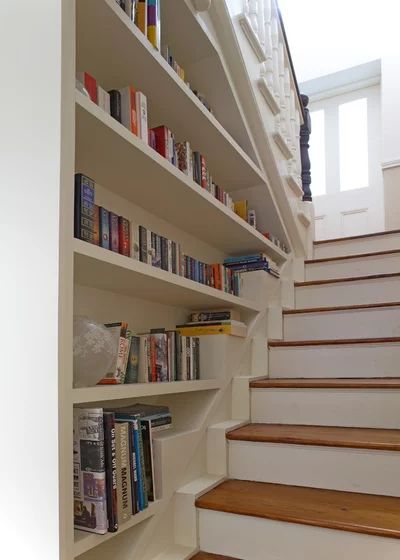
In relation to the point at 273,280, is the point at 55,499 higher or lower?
lower

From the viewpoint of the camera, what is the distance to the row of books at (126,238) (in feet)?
3.45

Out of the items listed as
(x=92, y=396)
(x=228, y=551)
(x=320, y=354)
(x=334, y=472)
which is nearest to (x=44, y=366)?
(x=92, y=396)

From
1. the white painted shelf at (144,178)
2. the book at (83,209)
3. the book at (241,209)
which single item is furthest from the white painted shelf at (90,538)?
the book at (241,209)

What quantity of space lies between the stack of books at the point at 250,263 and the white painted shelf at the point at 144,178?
0.35 ft

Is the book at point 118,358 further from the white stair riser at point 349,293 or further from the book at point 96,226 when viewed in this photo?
the white stair riser at point 349,293

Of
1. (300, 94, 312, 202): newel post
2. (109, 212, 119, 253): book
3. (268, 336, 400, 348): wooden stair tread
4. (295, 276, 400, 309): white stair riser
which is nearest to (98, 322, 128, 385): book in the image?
(109, 212, 119, 253): book

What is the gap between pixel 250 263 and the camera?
2.15m

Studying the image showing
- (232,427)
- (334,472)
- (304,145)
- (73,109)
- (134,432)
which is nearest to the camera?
(73,109)

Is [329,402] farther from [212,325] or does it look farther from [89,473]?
[89,473]

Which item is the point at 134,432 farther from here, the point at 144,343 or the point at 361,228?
the point at 361,228

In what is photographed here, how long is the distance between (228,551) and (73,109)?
1.30 m

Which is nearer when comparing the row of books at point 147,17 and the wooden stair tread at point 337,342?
the row of books at point 147,17

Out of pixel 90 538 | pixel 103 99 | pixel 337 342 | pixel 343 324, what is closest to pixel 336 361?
pixel 337 342

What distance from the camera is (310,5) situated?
4.02 m
